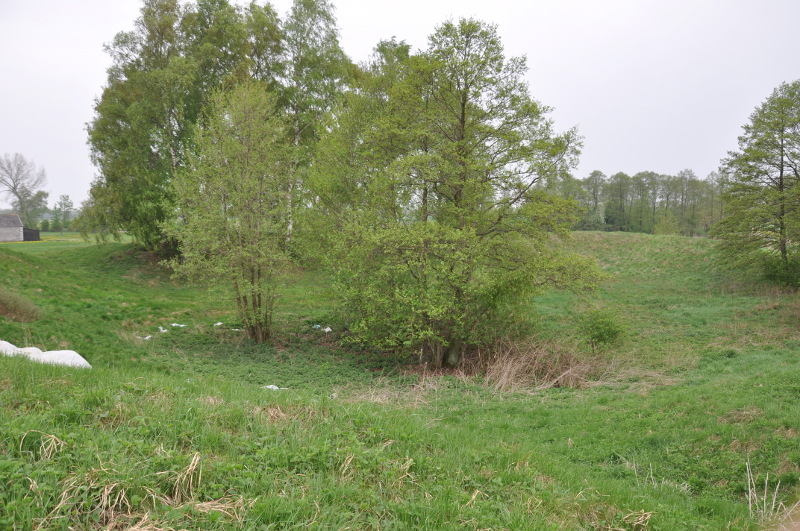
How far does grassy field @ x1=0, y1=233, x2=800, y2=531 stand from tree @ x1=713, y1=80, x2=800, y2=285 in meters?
12.7

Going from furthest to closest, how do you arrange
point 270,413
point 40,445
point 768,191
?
point 768,191 < point 270,413 < point 40,445

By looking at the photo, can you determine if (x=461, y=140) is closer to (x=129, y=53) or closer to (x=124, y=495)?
(x=124, y=495)

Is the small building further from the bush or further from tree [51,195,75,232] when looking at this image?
the bush

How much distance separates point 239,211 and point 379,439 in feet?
35.7

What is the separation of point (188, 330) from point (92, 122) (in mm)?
19962

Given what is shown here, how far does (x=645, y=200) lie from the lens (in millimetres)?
62594

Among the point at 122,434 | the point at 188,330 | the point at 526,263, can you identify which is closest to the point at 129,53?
the point at 188,330

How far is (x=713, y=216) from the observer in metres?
52.9

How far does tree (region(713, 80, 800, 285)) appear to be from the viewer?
22.5m

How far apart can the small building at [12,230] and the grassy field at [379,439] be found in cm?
4776

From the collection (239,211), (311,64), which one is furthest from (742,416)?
(311,64)

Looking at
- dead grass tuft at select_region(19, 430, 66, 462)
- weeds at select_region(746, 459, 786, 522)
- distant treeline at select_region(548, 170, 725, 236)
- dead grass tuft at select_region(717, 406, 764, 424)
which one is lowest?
weeds at select_region(746, 459, 786, 522)

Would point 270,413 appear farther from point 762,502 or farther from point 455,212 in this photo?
point 455,212

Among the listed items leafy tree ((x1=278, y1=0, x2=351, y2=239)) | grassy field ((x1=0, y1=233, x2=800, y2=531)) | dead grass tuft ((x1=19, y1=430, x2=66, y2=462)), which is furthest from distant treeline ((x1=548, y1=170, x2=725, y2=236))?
dead grass tuft ((x1=19, y1=430, x2=66, y2=462))
